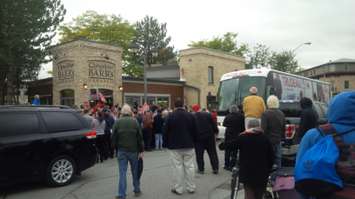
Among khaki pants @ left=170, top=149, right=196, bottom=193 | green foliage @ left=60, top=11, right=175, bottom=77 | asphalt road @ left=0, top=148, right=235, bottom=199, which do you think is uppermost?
green foliage @ left=60, top=11, right=175, bottom=77

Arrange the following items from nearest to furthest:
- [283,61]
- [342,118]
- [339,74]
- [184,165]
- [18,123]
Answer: [342,118]
[184,165]
[18,123]
[283,61]
[339,74]

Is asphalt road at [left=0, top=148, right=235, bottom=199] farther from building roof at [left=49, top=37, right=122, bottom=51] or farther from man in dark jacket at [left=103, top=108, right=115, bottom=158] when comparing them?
building roof at [left=49, top=37, right=122, bottom=51]

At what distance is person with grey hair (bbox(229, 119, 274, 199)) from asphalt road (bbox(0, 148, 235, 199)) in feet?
7.11

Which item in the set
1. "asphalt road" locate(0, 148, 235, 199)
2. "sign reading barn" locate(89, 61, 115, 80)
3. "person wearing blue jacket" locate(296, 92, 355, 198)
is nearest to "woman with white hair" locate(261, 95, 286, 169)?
"asphalt road" locate(0, 148, 235, 199)

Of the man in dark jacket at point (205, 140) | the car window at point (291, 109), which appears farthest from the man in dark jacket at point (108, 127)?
the car window at point (291, 109)

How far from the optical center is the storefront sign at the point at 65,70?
25.0m

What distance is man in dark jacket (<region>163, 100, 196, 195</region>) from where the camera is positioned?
24.5ft

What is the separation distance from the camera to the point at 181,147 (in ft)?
24.5

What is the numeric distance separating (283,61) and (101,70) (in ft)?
101

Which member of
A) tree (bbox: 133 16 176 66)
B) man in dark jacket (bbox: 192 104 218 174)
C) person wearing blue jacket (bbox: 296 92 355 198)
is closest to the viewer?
person wearing blue jacket (bbox: 296 92 355 198)

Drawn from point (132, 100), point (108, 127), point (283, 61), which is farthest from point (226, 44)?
point (108, 127)

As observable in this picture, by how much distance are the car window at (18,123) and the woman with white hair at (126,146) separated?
209 centimetres

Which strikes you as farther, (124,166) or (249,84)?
(249,84)

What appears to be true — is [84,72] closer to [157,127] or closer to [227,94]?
[157,127]
